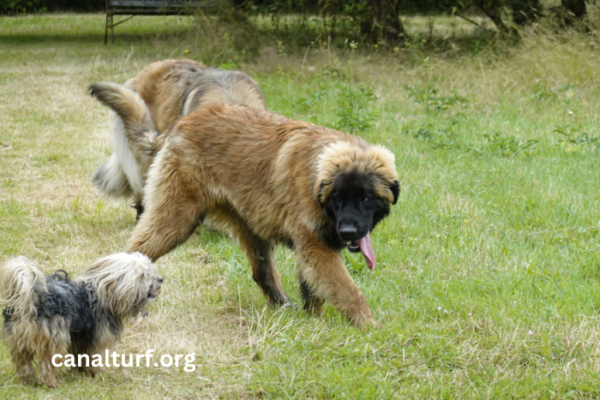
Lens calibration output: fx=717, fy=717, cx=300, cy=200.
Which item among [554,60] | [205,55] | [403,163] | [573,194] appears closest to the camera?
[573,194]

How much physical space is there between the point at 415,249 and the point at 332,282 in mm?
1545

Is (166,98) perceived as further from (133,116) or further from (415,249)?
(415,249)

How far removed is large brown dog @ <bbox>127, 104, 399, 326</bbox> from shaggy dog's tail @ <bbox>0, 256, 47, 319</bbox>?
54.9 inches

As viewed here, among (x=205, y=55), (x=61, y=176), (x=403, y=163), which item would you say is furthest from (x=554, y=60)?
(x=61, y=176)

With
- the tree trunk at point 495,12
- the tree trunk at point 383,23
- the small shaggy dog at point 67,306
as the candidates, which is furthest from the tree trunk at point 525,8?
the small shaggy dog at point 67,306

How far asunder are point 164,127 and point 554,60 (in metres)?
7.32

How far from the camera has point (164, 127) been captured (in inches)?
293

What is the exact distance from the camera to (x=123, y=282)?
427cm

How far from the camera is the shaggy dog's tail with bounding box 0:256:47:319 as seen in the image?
12.2 ft

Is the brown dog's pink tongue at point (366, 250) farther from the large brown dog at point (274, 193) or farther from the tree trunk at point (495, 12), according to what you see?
the tree trunk at point (495, 12)

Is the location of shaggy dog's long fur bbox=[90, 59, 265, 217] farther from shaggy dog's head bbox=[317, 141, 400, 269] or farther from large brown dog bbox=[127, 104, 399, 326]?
shaggy dog's head bbox=[317, 141, 400, 269]

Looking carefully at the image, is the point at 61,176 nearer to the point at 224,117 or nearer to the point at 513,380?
the point at 224,117

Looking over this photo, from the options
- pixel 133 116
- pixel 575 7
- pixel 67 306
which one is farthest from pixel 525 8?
pixel 67 306

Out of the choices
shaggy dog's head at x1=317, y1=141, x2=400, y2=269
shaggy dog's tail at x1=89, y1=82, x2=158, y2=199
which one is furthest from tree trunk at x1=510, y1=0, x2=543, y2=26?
shaggy dog's head at x1=317, y1=141, x2=400, y2=269
